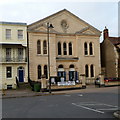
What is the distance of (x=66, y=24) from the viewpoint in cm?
3616

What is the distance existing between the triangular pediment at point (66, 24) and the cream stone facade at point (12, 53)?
10.5 ft

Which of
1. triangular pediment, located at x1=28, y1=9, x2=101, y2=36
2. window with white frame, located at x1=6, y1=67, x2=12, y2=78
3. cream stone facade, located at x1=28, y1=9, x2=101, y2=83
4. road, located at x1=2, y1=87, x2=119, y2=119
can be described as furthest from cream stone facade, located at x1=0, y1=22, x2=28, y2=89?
road, located at x1=2, y1=87, x2=119, y2=119

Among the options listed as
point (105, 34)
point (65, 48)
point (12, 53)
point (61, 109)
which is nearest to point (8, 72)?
point (12, 53)

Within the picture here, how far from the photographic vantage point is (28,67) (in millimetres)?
32500

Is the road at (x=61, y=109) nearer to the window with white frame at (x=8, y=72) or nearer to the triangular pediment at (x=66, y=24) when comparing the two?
the window with white frame at (x=8, y=72)

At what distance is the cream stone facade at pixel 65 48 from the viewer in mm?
33325

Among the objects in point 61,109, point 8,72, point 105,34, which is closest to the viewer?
point 61,109

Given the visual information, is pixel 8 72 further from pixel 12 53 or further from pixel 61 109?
pixel 61 109

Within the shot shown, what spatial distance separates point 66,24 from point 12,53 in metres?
11.0

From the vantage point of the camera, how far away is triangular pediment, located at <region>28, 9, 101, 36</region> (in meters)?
34.4

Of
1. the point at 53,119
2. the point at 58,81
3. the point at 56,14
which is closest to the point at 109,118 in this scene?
the point at 53,119

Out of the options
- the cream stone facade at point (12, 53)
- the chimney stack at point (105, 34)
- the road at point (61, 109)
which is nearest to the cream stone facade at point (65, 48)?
the cream stone facade at point (12, 53)

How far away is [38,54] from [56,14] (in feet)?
25.6

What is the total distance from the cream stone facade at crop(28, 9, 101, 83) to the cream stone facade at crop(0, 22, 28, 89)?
3.80ft
